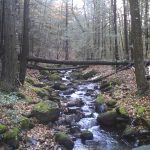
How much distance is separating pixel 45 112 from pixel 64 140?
2078 mm

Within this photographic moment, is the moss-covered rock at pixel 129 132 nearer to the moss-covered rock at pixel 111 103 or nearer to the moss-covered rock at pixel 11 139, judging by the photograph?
the moss-covered rock at pixel 111 103

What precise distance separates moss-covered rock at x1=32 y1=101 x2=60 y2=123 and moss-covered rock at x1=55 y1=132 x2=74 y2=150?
1.58m

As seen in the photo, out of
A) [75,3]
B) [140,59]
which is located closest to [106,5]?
[75,3]

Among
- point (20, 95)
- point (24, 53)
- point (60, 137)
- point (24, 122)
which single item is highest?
point (24, 53)

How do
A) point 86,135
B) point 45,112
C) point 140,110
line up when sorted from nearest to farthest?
point 86,135 → point 140,110 → point 45,112

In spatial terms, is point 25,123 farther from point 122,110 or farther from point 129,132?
point 122,110

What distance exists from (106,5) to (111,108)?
24.7 metres

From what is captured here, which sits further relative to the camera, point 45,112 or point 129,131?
point 45,112

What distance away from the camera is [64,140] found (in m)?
10.5

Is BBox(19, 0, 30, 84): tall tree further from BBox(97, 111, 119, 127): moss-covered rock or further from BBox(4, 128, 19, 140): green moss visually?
BBox(4, 128, 19, 140): green moss

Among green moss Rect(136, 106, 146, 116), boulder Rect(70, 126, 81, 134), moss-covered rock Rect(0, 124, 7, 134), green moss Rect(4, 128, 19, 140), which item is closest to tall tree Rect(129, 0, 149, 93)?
green moss Rect(136, 106, 146, 116)

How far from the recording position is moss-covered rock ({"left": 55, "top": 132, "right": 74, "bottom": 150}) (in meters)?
10.4

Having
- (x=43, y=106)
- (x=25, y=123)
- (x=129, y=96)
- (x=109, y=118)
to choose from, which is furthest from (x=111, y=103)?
(x=25, y=123)

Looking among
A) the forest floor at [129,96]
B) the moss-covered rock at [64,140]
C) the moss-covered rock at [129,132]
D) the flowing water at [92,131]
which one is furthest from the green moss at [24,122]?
the forest floor at [129,96]
